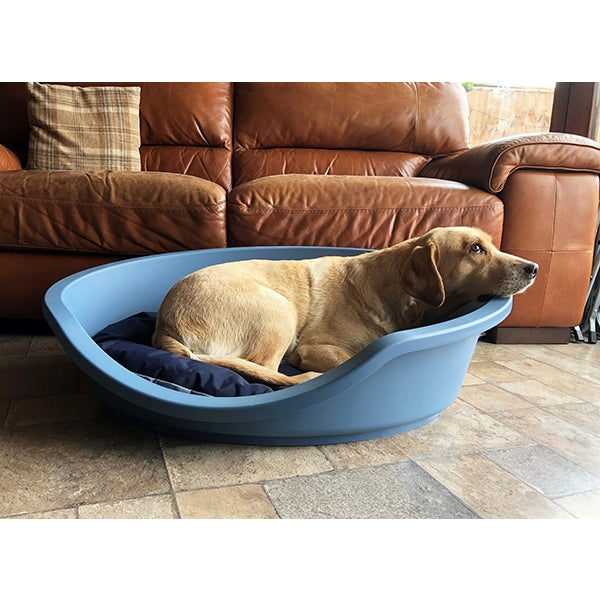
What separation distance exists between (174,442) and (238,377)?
0.81 ft

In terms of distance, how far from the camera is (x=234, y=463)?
59.5 inches

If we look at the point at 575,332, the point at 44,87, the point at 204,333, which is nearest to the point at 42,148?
the point at 44,87

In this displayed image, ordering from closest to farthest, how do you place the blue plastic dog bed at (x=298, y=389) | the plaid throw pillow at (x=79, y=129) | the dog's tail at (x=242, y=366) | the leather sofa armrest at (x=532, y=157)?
the blue plastic dog bed at (x=298, y=389), the dog's tail at (x=242, y=366), the leather sofa armrest at (x=532, y=157), the plaid throw pillow at (x=79, y=129)

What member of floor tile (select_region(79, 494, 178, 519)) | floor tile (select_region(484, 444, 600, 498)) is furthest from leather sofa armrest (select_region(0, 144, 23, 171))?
floor tile (select_region(484, 444, 600, 498))

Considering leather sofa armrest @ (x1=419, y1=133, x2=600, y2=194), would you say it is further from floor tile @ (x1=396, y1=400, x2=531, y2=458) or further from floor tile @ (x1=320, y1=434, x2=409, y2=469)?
floor tile @ (x1=320, y1=434, x2=409, y2=469)

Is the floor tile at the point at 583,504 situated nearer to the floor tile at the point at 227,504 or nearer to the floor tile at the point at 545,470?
the floor tile at the point at 545,470

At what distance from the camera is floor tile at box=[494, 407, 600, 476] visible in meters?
Result: 1.63

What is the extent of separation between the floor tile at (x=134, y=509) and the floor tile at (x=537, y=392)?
4.37 ft

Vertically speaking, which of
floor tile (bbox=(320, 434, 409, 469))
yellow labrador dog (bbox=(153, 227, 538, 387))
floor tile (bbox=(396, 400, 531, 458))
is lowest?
floor tile (bbox=(396, 400, 531, 458))

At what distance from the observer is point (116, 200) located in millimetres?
2539

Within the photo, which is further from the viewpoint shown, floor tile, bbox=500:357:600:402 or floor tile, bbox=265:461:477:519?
floor tile, bbox=500:357:600:402

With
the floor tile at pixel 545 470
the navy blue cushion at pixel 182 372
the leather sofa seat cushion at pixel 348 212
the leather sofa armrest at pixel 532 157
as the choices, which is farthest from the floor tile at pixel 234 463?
the leather sofa armrest at pixel 532 157

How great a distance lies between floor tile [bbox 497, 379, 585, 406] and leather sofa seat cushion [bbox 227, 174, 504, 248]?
2.50 feet

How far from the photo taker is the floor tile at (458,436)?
163 centimetres
